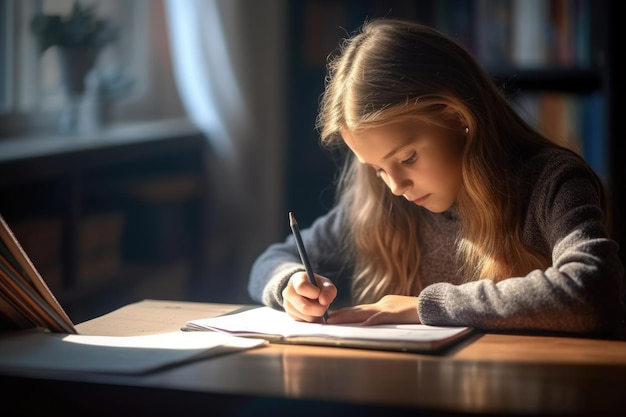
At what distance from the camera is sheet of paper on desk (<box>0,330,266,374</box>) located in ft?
3.78

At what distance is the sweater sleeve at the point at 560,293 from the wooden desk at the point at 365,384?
0.12ft

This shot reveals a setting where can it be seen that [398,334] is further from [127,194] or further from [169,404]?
[127,194]

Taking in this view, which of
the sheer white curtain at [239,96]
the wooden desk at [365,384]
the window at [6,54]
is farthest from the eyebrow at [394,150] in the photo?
the sheer white curtain at [239,96]

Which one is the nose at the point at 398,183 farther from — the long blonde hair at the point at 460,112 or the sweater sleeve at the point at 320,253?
the sweater sleeve at the point at 320,253

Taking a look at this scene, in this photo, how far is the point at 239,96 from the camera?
3.62 meters

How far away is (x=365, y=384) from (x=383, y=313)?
13.6 inches

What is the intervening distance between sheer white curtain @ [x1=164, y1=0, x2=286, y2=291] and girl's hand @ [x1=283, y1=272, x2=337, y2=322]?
7.02ft

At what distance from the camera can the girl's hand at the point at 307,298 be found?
1440 mm

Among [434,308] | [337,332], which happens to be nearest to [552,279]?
[434,308]

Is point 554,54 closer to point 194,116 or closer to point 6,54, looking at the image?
point 194,116

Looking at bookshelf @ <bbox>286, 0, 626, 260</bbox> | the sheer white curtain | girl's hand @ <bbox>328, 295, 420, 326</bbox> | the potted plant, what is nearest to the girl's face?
girl's hand @ <bbox>328, 295, 420, 326</bbox>

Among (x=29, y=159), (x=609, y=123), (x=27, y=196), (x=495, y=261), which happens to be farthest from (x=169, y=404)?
(x=609, y=123)

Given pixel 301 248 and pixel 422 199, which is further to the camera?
pixel 422 199

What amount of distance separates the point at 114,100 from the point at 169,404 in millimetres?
2545
